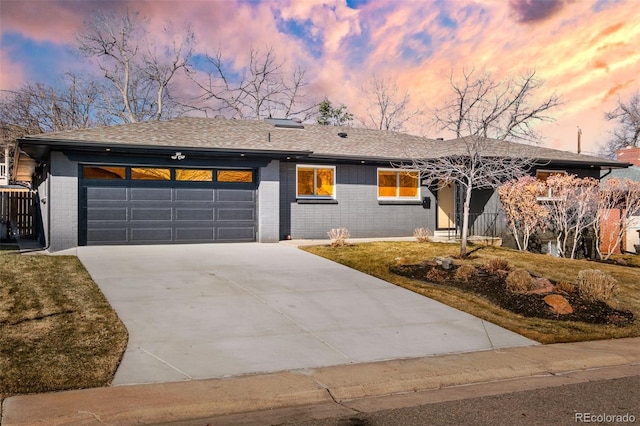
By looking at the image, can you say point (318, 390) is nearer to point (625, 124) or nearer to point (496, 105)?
point (496, 105)

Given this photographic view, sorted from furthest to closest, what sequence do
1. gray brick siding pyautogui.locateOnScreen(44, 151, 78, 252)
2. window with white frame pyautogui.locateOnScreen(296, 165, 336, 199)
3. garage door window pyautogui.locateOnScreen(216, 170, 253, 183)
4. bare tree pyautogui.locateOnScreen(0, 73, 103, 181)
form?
bare tree pyautogui.locateOnScreen(0, 73, 103, 181) < window with white frame pyautogui.locateOnScreen(296, 165, 336, 199) < garage door window pyautogui.locateOnScreen(216, 170, 253, 183) < gray brick siding pyautogui.locateOnScreen(44, 151, 78, 252)

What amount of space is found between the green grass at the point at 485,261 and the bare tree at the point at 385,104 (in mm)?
25747

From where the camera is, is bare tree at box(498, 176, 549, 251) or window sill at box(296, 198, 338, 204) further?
window sill at box(296, 198, 338, 204)

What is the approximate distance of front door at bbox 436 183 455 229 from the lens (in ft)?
69.5

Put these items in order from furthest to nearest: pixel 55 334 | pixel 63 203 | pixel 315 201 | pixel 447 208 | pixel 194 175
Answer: pixel 447 208
pixel 315 201
pixel 194 175
pixel 63 203
pixel 55 334

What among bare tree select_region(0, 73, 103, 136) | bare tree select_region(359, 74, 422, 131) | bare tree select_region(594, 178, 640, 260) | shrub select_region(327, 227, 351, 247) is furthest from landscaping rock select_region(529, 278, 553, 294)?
bare tree select_region(0, 73, 103, 136)

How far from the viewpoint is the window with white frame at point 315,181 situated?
60.5 ft

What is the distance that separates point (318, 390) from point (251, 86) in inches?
1429

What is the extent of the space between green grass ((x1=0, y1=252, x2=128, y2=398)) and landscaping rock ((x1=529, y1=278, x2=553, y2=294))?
754 cm

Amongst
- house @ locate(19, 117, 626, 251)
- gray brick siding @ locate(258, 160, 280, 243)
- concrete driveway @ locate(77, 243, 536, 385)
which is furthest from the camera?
gray brick siding @ locate(258, 160, 280, 243)

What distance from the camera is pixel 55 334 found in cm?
660

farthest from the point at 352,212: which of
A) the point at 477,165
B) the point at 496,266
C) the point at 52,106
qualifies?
the point at 52,106

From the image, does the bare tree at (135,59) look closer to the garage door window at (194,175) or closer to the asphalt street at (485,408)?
the garage door window at (194,175)

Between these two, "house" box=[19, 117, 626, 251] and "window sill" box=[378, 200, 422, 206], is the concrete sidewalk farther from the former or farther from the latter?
"window sill" box=[378, 200, 422, 206]
